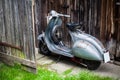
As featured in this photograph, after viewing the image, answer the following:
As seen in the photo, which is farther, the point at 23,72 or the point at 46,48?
the point at 46,48

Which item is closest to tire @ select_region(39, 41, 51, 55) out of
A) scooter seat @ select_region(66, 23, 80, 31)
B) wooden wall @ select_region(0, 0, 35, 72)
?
wooden wall @ select_region(0, 0, 35, 72)

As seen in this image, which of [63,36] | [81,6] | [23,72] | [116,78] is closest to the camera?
[116,78]

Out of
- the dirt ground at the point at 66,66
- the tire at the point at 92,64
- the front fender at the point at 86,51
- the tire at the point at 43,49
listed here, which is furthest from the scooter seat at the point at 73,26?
the tire at the point at 43,49

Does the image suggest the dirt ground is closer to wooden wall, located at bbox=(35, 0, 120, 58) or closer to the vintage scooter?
the vintage scooter

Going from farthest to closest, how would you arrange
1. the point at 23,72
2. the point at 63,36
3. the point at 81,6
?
the point at 63,36, the point at 81,6, the point at 23,72

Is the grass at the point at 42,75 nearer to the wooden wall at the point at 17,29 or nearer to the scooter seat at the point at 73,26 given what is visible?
the wooden wall at the point at 17,29

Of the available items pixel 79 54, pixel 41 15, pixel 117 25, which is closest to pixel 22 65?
pixel 79 54

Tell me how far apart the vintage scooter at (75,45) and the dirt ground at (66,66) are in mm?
167

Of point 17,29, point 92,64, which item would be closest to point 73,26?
point 92,64

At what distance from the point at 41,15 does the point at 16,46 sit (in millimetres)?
1651

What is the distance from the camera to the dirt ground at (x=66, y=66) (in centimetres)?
633

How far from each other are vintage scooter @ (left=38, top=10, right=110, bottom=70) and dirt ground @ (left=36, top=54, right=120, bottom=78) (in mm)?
167

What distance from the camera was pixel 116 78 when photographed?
5980 mm

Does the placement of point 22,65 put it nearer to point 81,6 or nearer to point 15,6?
point 15,6
